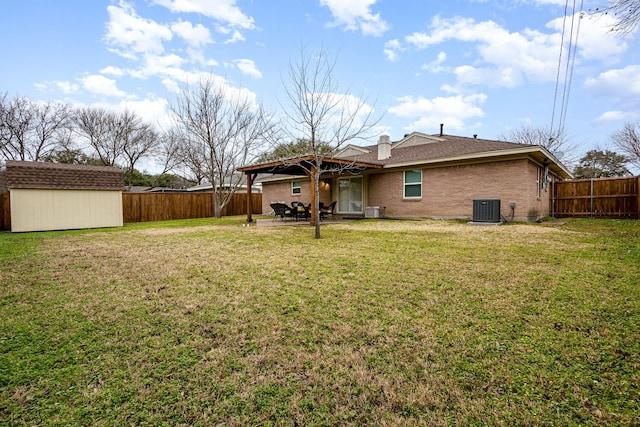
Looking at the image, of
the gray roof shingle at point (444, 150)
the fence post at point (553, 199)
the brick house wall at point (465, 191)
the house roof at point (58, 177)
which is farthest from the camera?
the fence post at point (553, 199)

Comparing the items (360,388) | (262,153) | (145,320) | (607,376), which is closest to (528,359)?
(607,376)

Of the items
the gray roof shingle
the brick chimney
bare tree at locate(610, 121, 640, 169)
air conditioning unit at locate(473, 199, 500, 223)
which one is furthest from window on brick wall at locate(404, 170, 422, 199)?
bare tree at locate(610, 121, 640, 169)

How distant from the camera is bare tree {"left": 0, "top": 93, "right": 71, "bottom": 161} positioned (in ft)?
79.6

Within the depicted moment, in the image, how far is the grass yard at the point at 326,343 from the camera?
5.99 feet

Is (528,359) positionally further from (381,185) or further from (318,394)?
(381,185)

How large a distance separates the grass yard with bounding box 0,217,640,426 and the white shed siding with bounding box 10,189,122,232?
946 cm

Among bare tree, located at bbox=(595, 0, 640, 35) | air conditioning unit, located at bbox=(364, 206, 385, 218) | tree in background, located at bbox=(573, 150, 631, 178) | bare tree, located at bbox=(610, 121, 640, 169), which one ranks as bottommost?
air conditioning unit, located at bbox=(364, 206, 385, 218)

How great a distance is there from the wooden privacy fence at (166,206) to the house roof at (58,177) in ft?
9.85

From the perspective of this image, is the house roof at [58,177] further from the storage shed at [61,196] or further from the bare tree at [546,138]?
the bare tree at [546,138]

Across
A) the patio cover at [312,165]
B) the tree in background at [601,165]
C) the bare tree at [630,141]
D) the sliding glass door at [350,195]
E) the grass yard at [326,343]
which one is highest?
the bare tree at [630,141]

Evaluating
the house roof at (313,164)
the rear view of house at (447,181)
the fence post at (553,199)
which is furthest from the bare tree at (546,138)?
the house roof at (313,164)

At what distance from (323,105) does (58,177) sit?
11.9 meters

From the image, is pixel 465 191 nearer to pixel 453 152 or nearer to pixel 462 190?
pixel 462 190

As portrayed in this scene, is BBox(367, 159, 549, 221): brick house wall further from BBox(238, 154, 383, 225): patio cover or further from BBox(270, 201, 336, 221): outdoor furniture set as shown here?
BBox(270, 201, 336, 221): outdoor furniture set
